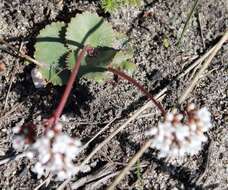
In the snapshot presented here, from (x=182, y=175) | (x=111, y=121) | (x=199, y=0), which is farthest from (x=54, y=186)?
(x=199, y=0)

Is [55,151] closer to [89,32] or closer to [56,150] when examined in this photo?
[56,150]

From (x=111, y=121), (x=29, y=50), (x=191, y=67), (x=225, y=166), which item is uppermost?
(x=29, y=50)

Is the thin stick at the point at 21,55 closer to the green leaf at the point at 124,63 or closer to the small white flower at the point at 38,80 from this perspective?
the small white flower at the point at 38,80

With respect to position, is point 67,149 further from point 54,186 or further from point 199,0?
point 199,0

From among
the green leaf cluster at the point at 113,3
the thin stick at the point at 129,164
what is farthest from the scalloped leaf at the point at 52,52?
the thin stick at the point at 129,164

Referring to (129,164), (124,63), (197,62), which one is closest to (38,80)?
(124,63)

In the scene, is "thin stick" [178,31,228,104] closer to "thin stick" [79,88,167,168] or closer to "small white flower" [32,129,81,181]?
"thin stick" [79,88,167,168]

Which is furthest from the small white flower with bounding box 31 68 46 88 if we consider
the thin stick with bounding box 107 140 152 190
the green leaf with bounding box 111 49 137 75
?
the thin stick with bounding box 107 140 152 190
